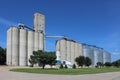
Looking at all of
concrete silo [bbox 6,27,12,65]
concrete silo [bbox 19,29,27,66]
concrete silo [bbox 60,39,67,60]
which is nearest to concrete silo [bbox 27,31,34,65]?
concrete silo [bbox 19,29,27,66]

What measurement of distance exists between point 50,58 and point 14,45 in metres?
55.2

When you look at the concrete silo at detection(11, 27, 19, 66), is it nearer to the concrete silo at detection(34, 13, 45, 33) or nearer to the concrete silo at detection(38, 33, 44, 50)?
the concrete silo at detection(38, 33, 44, 50)

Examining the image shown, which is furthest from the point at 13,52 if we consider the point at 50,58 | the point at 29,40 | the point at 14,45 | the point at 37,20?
the point at 50,58

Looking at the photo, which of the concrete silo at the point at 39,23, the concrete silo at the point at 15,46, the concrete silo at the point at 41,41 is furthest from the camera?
the concrete silo at the point at 39,23

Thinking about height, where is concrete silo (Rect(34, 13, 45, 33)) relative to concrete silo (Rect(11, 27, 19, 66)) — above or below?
above

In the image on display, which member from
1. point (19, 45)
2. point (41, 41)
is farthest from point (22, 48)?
point (41, 41)

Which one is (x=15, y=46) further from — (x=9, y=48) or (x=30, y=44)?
(x=30, y=44)

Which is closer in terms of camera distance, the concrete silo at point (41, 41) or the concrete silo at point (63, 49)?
the concrete silo at point (41, 41)

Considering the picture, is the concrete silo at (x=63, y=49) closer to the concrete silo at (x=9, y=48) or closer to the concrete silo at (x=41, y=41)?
the concrete silo at (x=41, y=41)

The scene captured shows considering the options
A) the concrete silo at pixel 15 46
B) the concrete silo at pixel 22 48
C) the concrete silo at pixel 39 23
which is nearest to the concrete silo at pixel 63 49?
the concrete silo at pixel 39 23

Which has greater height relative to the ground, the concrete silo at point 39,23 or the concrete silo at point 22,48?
the concrete silo at point 39,23

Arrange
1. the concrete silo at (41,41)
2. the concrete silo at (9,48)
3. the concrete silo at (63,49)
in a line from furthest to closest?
1. the concrete silo at (63,49)
2. the concrete silo at (41,41)
3. the concrete silo at (9,48)

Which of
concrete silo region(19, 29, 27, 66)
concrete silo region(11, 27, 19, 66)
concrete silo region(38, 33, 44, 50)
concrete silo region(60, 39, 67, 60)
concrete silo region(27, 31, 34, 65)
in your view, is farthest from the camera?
A: concrete silo region(60, 39, 67, 60)

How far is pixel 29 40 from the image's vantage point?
142 m
